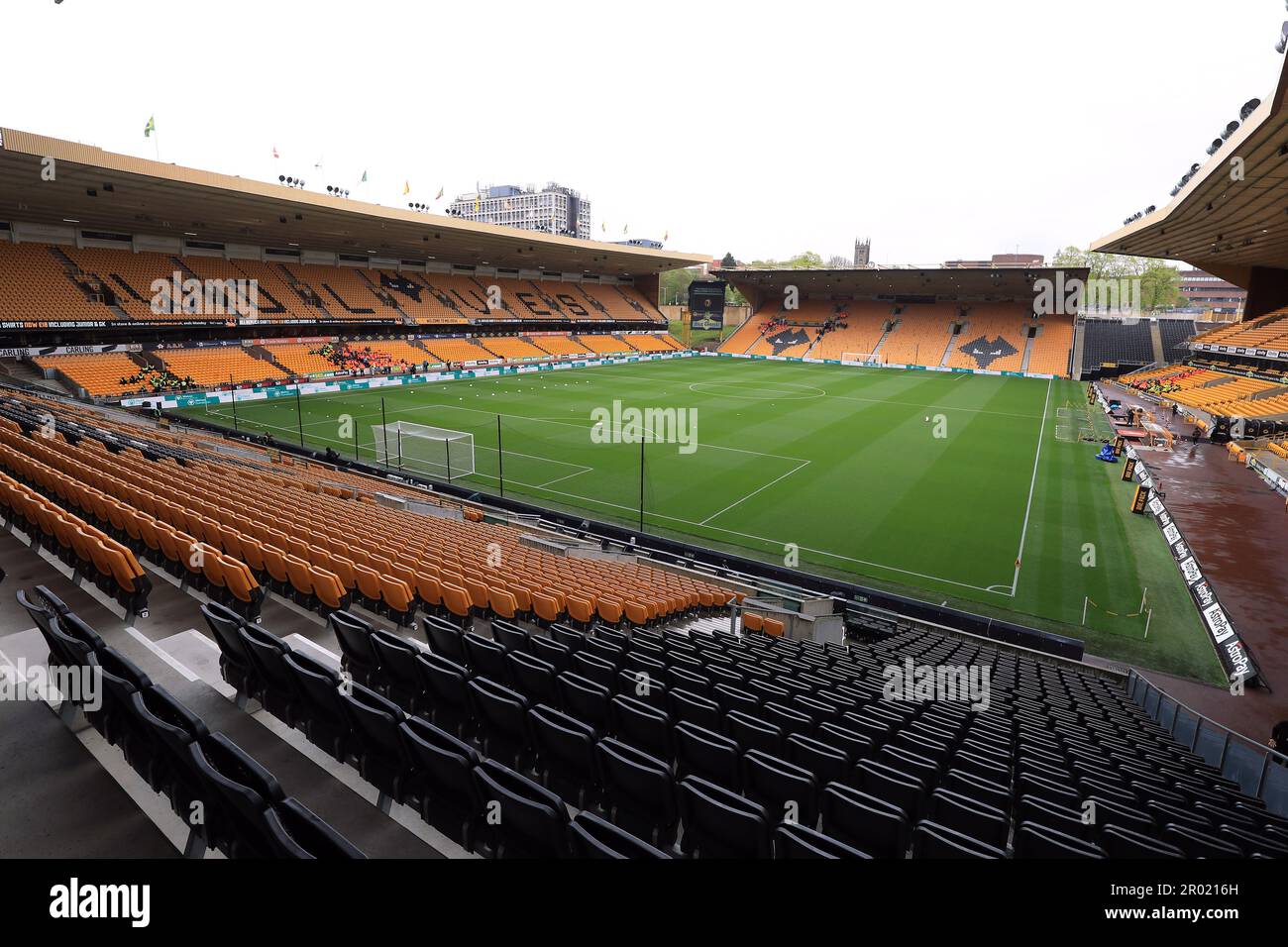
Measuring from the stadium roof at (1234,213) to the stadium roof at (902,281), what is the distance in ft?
40.5

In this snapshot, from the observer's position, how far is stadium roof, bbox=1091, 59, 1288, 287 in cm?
1916

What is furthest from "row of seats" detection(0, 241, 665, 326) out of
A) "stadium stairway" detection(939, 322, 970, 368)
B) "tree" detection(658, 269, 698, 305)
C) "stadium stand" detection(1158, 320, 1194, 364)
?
"stadium stand" detection(1158, 320, 1194, 364)

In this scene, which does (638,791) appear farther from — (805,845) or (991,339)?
(991,339)

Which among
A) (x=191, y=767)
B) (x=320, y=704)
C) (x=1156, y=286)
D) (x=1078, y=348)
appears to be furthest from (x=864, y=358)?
(x=191, y=767)

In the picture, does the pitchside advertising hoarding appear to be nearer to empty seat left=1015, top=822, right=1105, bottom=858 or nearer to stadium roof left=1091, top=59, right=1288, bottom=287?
stadium roof left=1091, top=59, right=1288, bottom=287

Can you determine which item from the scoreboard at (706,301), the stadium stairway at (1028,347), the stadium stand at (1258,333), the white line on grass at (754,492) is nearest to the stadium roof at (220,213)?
the scoreboard at (706,301)

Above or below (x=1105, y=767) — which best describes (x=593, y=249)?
above

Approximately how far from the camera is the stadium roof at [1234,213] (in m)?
19.2

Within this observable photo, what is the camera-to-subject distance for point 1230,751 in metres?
8.29

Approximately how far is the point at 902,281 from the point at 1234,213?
40.3 metres

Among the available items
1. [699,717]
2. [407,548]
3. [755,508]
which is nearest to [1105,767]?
[699,717]

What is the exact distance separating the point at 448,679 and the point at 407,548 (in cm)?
632
